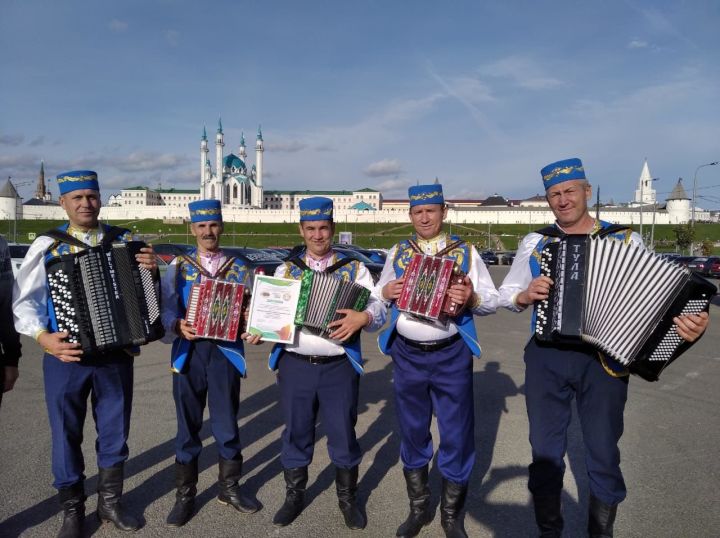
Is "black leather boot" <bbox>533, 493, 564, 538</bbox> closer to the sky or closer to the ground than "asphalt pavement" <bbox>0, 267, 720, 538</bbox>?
closer to the sky

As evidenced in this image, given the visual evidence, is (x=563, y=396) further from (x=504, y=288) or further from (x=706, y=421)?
(x=706, y=421)

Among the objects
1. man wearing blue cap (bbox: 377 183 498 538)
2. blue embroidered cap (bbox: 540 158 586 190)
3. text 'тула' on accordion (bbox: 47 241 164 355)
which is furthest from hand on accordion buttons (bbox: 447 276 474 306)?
text 'тула' on accordion (bbox: 47 241 164 355)

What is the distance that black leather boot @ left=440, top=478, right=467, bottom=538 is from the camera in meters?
3.57

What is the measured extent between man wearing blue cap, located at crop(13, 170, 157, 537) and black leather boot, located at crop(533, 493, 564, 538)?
2793mm

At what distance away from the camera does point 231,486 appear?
3.93 metres

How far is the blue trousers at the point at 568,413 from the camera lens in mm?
3240

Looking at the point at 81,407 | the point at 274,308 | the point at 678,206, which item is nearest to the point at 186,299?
the point at 274,308

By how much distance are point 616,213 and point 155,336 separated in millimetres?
107511

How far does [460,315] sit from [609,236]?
1.12m

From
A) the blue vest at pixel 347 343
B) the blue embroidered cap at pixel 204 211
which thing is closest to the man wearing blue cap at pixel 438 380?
the blue vest at pixel 347 343

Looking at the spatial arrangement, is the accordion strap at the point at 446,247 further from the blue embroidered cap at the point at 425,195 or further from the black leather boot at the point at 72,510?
the black leather boot at the point at 72,510

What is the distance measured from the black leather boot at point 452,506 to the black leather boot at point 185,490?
1.84m

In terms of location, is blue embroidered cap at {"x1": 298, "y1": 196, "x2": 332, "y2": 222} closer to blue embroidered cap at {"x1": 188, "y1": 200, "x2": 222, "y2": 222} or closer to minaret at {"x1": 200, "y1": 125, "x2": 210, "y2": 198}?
blue embroidered cap at {"x1": 188, "y1": 200, "x2": 222, "y2": 222}

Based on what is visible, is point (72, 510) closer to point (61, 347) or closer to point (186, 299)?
point (61, 347)
